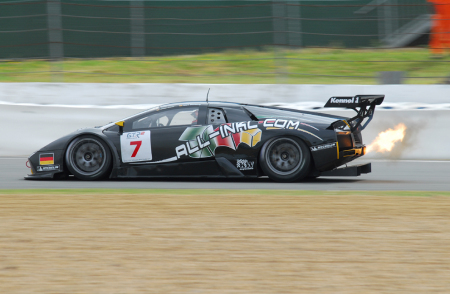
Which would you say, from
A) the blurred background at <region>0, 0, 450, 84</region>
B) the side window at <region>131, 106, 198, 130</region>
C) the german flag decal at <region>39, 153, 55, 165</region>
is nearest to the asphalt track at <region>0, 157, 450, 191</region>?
the german flag decal at <region>39, 153, 55, 165</region>

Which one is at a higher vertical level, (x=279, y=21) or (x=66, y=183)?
(x=279, y=21)

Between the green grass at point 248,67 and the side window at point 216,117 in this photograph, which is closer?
the side window at point 216,117

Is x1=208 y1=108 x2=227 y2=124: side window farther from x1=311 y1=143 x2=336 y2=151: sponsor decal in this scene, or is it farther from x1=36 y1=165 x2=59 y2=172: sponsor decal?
x1=36 y1=165 x2=59 y2=172: sponsor decal

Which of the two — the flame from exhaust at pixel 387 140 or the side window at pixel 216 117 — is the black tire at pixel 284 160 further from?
the flame from exhaust at pixel 387 140

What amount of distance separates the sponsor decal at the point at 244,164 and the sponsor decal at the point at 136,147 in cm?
116

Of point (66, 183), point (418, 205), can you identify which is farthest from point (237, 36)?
point (418, 205)

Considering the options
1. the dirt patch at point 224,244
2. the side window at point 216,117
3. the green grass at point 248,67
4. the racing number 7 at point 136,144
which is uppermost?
the green grass at point 248,67

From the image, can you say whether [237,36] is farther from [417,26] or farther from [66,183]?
[66,183]

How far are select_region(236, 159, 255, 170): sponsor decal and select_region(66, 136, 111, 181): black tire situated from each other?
5.65 ft

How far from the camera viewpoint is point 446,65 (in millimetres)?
12820

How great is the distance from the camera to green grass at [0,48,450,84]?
39.5 feet

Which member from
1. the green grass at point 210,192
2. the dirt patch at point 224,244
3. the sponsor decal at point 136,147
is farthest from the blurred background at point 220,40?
the dirt patch at point 224,244

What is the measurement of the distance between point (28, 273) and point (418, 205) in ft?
12.8

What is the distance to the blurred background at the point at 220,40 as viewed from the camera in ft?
39.2
